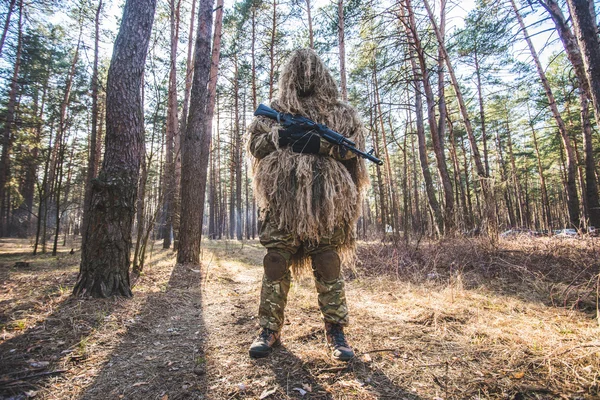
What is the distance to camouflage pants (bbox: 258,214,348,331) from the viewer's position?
2068 mm

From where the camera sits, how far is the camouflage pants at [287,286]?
2.07m

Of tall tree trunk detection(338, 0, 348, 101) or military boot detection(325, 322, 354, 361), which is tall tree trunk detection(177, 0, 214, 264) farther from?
tall tree trunk detection(338, 0, 348, 101)

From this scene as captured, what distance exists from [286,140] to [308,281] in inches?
117

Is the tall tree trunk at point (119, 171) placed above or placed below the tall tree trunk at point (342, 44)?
below

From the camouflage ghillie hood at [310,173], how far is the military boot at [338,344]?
0.64 metres

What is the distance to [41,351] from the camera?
6.35ft

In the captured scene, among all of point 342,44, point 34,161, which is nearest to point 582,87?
point 342,44

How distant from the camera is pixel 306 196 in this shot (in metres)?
2.18

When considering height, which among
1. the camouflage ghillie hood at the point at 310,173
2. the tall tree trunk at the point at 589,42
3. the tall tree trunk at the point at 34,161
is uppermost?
the tall tree trunk at the point at 34,161

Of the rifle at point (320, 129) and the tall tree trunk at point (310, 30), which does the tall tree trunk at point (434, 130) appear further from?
the rifle at point (320, 129)

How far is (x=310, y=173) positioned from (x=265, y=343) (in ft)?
4.44

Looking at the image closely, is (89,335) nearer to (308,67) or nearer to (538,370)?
(308,67)

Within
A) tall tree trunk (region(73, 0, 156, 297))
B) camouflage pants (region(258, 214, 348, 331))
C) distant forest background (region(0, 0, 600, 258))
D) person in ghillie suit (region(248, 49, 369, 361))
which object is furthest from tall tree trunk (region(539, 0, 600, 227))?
tall tree trunk (region(73, 0, 156, 297))

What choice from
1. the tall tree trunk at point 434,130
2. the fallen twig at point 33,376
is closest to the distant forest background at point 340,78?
the tall tree trunk at point 434,130
